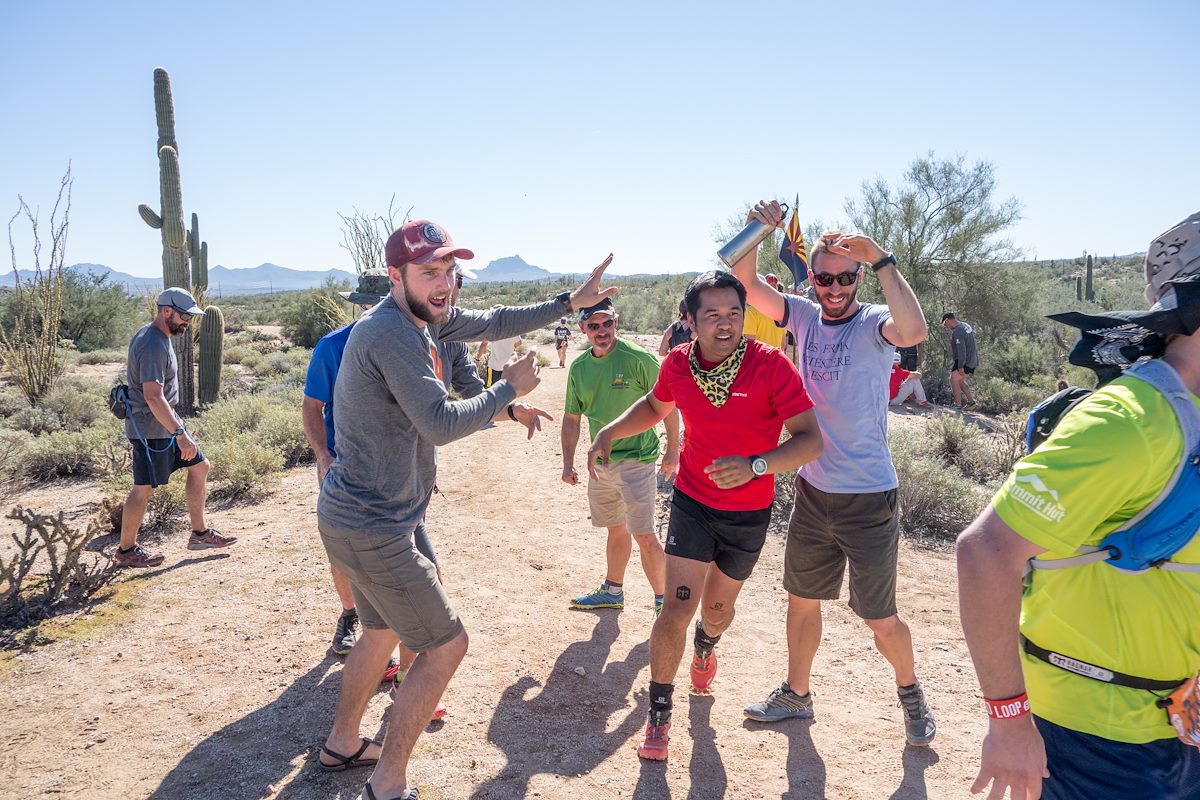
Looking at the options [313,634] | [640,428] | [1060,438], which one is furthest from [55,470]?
[1060,438]

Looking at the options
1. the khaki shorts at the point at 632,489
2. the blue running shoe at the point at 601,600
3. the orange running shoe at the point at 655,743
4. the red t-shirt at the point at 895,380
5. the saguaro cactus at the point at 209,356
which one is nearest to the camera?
the orange running shoe at the point at 655,743

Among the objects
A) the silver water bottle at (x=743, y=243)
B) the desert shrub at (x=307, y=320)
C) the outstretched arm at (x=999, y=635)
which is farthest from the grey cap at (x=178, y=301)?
the desert shrub at (x=307, y=320)

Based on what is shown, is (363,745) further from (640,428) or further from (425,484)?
(640,428)

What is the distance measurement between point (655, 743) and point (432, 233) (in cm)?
244

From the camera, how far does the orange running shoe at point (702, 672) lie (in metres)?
3.93

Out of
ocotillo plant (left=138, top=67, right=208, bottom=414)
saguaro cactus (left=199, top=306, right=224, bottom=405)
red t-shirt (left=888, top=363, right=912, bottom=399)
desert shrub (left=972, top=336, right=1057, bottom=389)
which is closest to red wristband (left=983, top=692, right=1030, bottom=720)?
red t-shirt (left=888, top=363, right=912, bottom=399)

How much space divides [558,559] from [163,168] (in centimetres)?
1109

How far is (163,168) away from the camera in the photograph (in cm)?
1291

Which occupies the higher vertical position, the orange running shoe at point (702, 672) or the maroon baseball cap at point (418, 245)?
the maroon baseball cap at point (418, 245)

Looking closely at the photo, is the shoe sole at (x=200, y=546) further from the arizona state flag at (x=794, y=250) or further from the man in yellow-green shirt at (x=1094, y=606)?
the man in yellow-green shirt at (x=1094, y=606)

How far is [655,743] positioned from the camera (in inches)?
137

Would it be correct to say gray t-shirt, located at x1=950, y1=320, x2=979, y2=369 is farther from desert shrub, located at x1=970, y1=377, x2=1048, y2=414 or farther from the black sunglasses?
the black sunglasses

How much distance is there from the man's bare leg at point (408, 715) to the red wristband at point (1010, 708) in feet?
6.61

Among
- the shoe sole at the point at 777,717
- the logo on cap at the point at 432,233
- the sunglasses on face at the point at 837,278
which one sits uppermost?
the logo on cap at the point at 432,233
